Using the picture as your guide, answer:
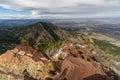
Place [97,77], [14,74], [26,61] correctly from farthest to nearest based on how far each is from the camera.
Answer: [26,61], [14,74], [97,77]

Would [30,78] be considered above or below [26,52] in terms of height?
below

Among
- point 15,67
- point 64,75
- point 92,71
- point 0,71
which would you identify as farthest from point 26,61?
point 92,71

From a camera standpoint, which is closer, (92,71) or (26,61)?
(92,71)

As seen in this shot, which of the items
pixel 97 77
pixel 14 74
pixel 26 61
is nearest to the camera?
pixel 97 77

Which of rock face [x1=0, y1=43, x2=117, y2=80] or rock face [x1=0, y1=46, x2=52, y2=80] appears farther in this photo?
rock face [x1=0, y1=46, x2=52, y2=80]

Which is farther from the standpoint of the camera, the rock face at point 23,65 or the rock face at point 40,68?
the rock face at point 23,65

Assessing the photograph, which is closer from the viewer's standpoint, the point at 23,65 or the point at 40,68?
the point at 40,68

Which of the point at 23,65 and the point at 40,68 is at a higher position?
the point at 23,65

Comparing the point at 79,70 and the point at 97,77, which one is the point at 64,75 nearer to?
the point at 79,70
